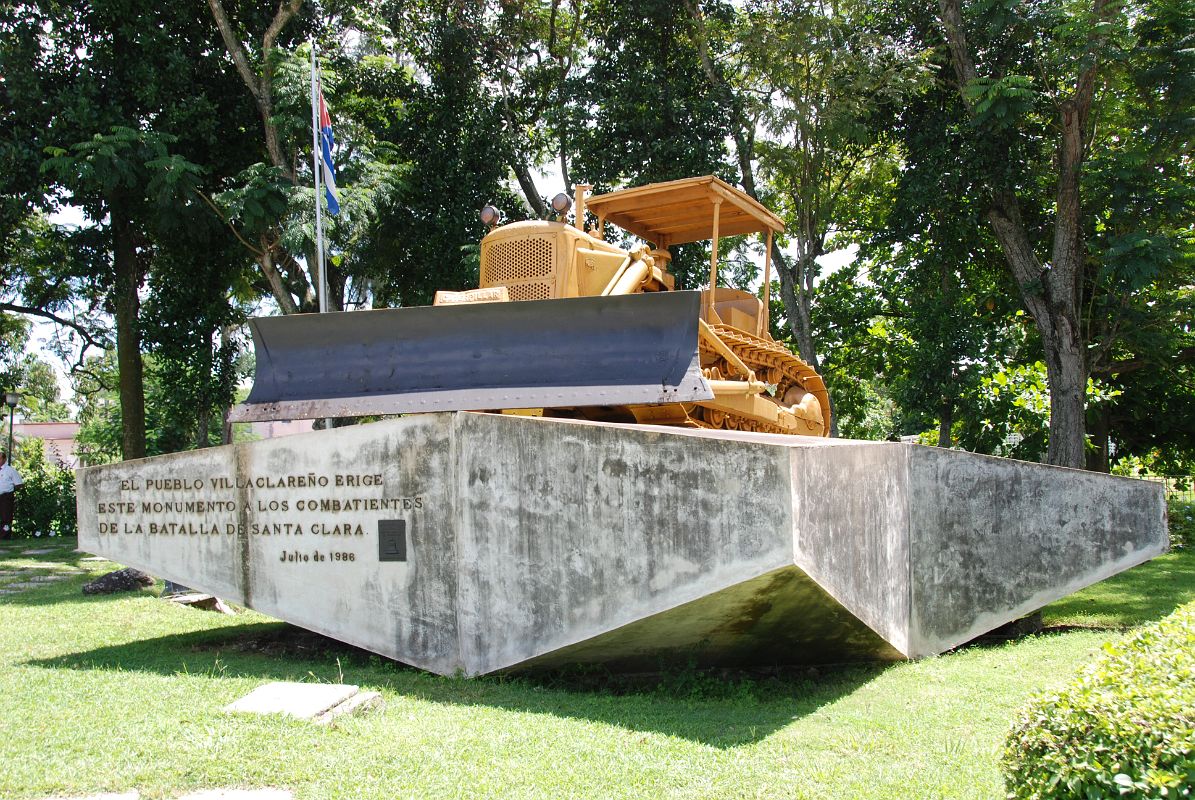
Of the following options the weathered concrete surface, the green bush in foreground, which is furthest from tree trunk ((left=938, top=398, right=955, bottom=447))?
the green bush in foreground

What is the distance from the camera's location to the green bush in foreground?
2.87 meters

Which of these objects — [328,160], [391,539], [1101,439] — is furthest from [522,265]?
[1101,439]

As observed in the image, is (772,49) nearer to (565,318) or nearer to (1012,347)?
(1012,347)

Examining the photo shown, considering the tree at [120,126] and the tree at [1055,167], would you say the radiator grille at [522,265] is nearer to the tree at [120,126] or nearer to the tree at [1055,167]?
the tree at [120,126]

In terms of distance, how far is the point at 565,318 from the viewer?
7098mm

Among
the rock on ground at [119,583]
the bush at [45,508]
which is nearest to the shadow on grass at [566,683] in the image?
the rock on ground at [119,583]

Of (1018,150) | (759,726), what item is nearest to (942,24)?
(1018,150)

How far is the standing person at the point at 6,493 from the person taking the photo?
17266 mm

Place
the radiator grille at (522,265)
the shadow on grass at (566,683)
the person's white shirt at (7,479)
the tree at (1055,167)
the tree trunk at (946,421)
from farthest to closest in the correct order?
the person's white shirt at (7,479) < the tree trunk at (946,421) < the tree at (1055,167) < the radiator grille at (522,265) < the shadow on grass at (566,683)

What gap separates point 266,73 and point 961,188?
1133 centimetres

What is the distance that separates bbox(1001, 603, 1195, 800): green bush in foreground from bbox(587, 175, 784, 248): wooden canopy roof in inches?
267

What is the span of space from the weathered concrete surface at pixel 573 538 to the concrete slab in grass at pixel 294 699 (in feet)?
3.58

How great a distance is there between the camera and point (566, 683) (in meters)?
6.23

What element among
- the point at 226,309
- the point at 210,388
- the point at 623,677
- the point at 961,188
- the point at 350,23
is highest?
the point at 350,23
